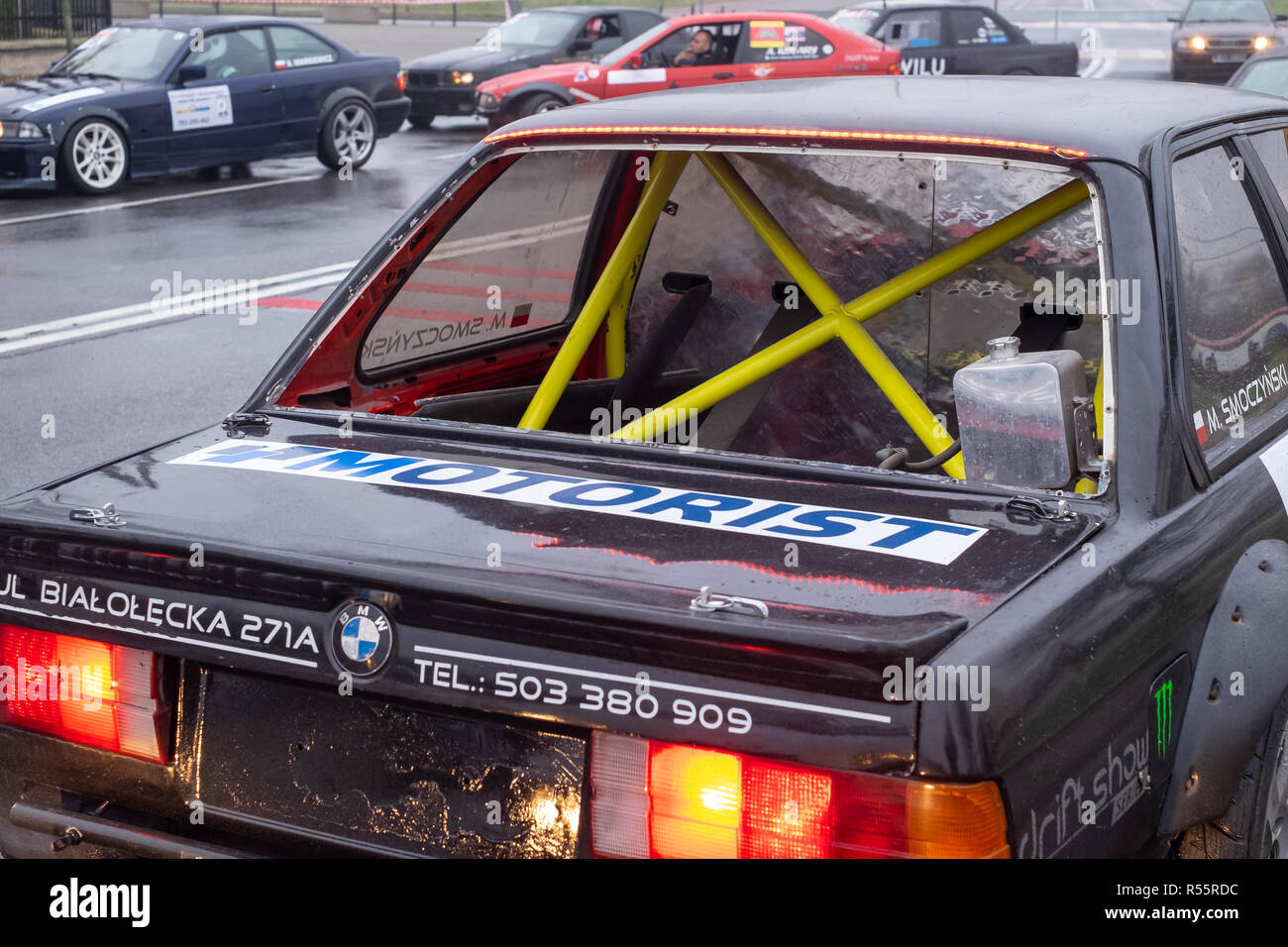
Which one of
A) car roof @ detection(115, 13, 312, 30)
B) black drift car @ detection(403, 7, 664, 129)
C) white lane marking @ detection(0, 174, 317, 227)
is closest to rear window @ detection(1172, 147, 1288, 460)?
white lane marking @ detection(0, 174, 317, 227)

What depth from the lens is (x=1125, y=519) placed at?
8.05ft

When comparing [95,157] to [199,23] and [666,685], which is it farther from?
[666,685]

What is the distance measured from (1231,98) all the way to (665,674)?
7.21ft

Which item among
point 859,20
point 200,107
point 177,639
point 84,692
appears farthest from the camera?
point 859,20

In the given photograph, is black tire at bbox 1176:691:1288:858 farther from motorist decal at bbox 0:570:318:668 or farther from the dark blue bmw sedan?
the dark blue bmw sedan

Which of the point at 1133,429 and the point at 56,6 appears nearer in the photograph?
the point at 1133,429

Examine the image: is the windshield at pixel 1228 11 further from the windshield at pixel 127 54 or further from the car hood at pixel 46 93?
the car hood at pixel 46 93

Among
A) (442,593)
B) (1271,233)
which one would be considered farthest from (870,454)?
(442,593)

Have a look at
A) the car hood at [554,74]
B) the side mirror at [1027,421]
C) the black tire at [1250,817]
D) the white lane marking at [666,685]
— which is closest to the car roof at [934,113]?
the side mirror at [1027,421]

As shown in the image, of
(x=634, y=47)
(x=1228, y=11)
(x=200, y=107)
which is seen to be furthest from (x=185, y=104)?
(x=1228, y=11)

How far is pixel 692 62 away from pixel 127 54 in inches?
230

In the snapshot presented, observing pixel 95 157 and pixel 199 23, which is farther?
pixel 199 23

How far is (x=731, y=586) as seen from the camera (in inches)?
87.7
